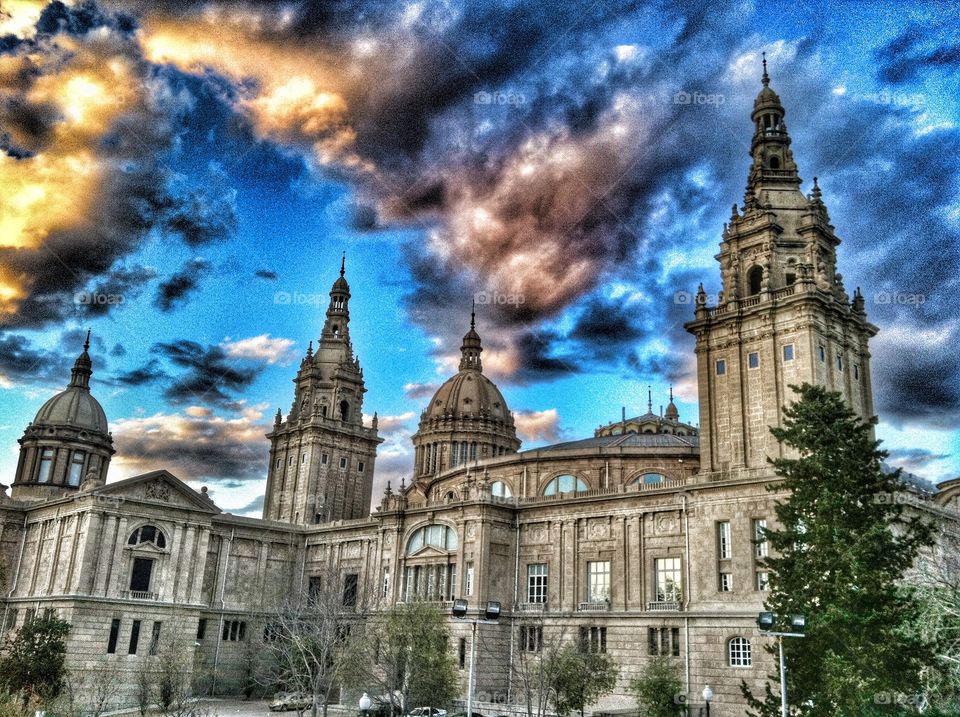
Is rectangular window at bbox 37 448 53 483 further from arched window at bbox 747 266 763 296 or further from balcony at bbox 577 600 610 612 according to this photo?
arched window at bbox 747 266 763 296

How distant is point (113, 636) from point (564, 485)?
39.9 metres

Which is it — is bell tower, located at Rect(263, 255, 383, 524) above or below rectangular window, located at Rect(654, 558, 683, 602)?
above

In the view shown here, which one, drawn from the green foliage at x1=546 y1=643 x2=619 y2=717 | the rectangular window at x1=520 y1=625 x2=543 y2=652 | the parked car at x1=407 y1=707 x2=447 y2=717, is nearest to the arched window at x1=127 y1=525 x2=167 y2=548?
the rectangular window at x1=520 y1=625 x2=543 y2=652

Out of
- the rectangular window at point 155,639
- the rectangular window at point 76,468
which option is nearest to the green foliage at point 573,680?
the rectangular window at point 155,639

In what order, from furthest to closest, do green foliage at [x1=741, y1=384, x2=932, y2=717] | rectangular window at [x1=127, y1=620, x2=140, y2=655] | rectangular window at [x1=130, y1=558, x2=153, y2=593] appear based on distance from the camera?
1. rectangular window at [x1=130, y1=558, x2=153, y2=593]
2. rectangular window at [x1=127, y1=620, x2=140, y2=655]
3. green foliage at [x1=741, y1=384, x2=932, y2=717]

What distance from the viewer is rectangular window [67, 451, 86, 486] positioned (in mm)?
102000

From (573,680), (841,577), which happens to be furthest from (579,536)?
(841,577)

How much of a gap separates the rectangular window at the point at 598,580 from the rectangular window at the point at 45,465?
6676 centimetres

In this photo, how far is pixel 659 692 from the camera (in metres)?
50.6

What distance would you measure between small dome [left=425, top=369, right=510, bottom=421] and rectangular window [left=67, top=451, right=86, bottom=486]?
45.8 metres

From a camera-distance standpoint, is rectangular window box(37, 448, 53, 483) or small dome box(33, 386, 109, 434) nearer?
rectangular window box(37, 448, 53, 483)

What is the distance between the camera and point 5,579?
77875 millimetres

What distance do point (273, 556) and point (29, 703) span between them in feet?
116

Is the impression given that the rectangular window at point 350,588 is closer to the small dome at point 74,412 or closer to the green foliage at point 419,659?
the green foliage at point 419,659
